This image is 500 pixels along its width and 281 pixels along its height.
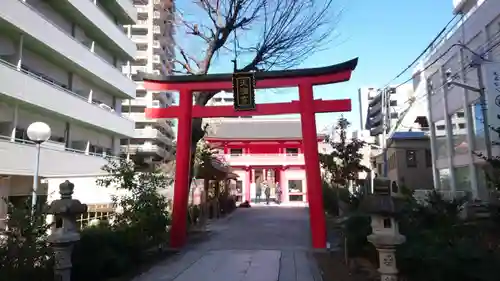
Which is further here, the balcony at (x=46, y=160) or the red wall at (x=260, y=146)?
the red wall at (x=260, y=146)

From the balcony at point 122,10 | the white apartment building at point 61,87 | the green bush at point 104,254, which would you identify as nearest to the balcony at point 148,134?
the white apartment building at point 61,87

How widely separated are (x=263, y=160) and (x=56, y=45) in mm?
19104

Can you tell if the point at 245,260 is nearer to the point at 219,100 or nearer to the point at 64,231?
the point at 64,231

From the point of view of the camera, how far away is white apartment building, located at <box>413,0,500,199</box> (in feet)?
42.9

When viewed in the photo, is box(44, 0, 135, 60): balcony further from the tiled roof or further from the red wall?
the red wall

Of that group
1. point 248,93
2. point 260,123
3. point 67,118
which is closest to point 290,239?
point 248,93

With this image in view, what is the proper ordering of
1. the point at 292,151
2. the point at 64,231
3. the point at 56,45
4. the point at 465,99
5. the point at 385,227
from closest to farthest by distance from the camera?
1. the point at 385,227
2. the point at 64,231
3. the point at 465,99
4. the point at 56,45
5. the point at 292,151

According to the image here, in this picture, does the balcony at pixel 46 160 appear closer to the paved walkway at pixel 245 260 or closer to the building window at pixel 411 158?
the paved walkway at pixel 245 260

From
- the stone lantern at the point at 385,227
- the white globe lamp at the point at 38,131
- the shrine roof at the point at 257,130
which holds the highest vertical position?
the shrine roof at the point at 257,130

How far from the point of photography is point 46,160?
676 inches

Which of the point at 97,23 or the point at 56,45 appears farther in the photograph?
the point at 97,23

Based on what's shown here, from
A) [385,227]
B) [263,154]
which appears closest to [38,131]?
[385,227]

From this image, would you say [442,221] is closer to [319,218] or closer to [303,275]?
[303,275]

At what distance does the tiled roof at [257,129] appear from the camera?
34438 millimetres
